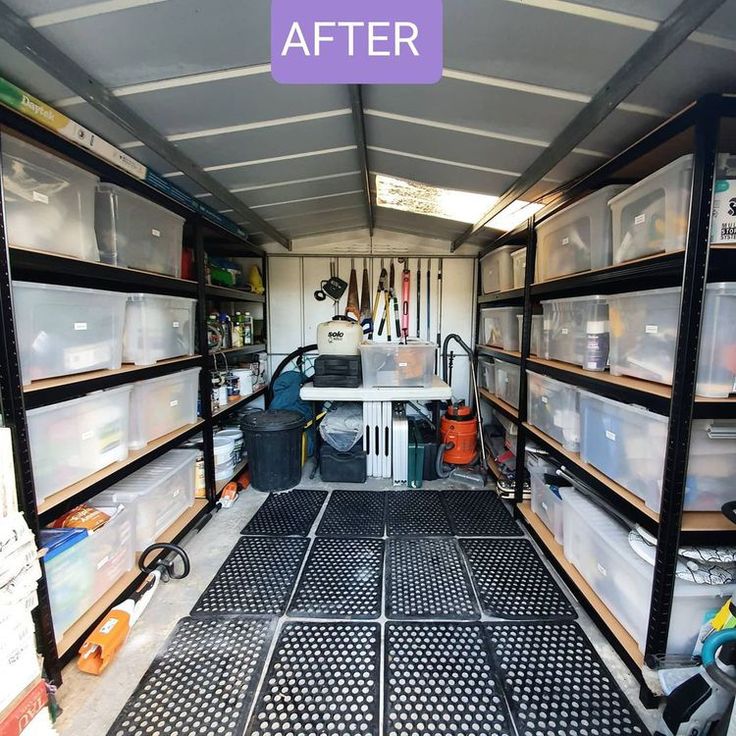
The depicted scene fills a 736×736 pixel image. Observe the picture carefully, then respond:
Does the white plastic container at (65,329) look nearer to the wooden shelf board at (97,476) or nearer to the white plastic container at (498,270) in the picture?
the wooden shelf board at (97,476)

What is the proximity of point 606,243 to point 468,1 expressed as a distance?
1126 mm

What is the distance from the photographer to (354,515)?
8.18ft

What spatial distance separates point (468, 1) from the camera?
92 cm

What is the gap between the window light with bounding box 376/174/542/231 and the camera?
7.88 ft

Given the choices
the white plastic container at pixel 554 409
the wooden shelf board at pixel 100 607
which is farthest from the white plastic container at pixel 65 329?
the white plastic container at pixel 554 409

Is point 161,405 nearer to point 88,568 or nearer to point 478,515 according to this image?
point 88,568

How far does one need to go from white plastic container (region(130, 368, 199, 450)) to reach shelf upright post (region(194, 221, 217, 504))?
0.30 feet

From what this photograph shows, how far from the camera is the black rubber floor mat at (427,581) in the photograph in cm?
168

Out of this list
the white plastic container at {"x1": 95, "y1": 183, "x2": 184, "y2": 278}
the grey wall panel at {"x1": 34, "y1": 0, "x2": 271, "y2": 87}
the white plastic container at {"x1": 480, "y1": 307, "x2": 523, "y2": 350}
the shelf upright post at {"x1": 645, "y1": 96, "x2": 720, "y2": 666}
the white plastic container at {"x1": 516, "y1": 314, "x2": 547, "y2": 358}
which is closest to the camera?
the grey wall panel at {"x1": 34, "y1": 0, "x2": 271, "y2": 87}

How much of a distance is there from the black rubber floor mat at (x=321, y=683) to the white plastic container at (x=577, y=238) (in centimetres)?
195

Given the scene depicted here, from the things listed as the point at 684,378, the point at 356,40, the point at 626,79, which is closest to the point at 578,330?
the point at 684,378

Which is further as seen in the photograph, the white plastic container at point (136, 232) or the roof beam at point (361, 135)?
the white plastic container at point (136, 232)

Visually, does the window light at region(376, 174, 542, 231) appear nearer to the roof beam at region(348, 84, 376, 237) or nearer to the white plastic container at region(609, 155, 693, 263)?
the roof beam at region(348, 84, 376, 237)

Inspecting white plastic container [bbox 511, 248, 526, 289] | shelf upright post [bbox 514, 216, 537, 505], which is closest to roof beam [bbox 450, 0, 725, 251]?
shelf upright post [bbox 514, 216, 537, 505]
